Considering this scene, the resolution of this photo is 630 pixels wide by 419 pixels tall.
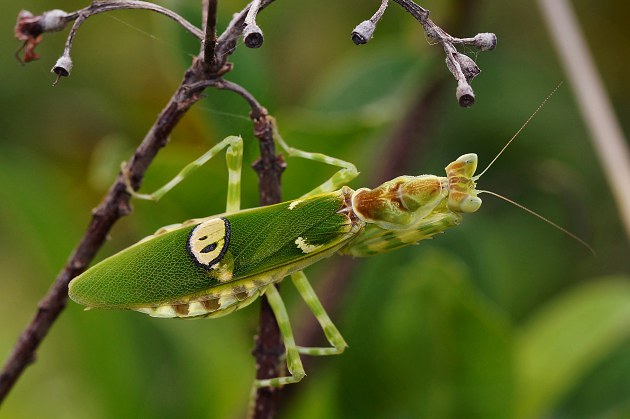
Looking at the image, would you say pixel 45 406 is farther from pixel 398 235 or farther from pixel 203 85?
pixel 203 85

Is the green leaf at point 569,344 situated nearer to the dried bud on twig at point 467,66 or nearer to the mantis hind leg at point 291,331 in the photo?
the mantis hind leg at point 291,331

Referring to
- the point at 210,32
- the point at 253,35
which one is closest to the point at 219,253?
the point at 210,32

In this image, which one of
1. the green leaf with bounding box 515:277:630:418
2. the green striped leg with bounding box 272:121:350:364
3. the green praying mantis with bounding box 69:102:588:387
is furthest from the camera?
the green leaf with bounding box 515:277:630:418

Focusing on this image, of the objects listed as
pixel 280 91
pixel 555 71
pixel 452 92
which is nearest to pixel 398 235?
pixel 452 92

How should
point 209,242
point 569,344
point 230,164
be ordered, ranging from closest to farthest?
point 209,242
point 230,164
point 569,344

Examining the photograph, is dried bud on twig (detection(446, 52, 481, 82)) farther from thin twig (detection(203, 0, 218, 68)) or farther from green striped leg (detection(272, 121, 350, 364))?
green striped leg (detection(272, 121, 350, 364))

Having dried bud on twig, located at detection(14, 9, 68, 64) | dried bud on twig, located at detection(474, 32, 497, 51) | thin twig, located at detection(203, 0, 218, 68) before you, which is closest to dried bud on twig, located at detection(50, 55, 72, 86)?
dried bud on twig, located at detection(14, 9, 68, 64)

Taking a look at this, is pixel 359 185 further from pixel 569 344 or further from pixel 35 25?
pixel 35 25
